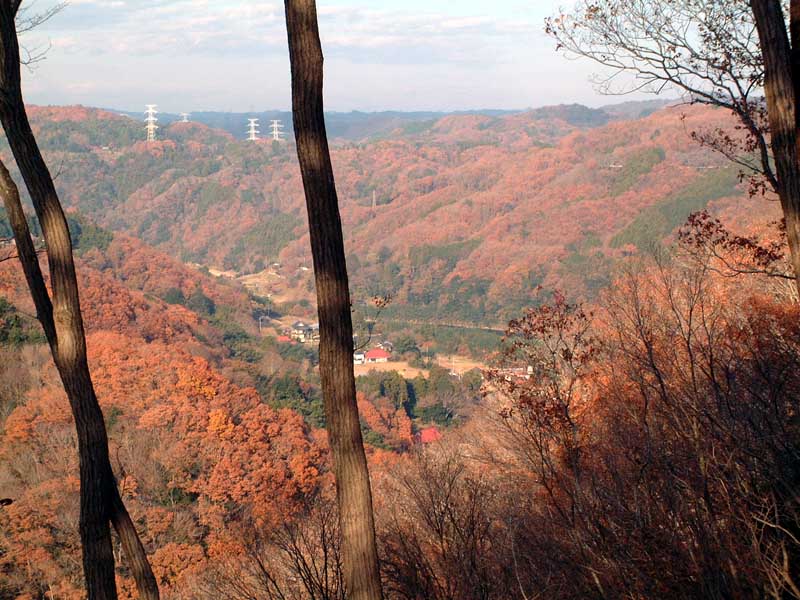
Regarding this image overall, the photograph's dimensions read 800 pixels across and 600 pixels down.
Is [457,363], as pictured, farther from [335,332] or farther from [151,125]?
[151,125]

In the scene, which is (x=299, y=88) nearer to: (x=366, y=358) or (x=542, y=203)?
(x=366, y=358)

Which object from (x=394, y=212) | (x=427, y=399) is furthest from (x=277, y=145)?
(x=427, y=399)

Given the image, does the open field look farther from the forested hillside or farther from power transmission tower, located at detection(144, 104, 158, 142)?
power transmission tower, located at detection(144, 104, 158, 142)

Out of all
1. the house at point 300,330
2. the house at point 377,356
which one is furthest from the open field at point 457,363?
the house at point 300,330

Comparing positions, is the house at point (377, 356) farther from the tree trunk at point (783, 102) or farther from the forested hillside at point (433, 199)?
the tree trunk at point (783, 102)

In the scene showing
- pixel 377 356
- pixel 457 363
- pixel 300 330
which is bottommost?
pixel 457 363

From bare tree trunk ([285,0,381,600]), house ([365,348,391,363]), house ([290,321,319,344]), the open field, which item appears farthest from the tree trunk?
house ([290,321,319,344])

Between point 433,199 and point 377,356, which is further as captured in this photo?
point 433,199

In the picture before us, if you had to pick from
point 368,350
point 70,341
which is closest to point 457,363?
Answer: point 368,350
